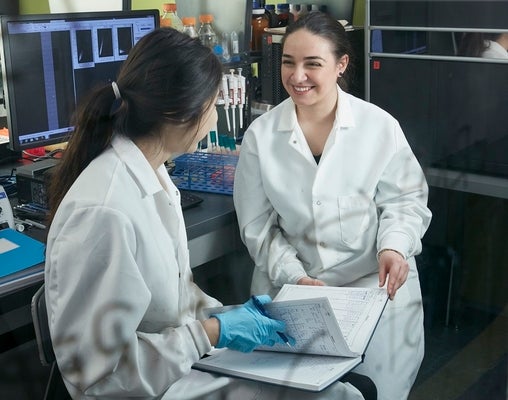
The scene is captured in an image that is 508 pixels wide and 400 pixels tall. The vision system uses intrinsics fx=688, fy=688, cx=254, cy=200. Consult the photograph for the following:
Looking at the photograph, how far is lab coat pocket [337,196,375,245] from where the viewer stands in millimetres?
1215

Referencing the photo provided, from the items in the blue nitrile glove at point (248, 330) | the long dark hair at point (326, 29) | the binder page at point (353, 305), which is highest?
the long dark hair at point (326, 29)

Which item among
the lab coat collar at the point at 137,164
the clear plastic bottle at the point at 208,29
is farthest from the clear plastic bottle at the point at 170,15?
the lab coat collar at the point at 137,164

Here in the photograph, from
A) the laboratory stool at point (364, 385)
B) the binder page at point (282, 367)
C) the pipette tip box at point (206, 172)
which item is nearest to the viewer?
the binder page at point (282, 367)

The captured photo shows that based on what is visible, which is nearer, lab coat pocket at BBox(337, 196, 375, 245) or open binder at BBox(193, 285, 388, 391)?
open binder at BBox(193, 285, 388, 391)

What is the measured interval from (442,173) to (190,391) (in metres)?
0.62

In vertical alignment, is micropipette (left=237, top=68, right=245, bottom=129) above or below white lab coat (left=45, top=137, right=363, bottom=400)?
above

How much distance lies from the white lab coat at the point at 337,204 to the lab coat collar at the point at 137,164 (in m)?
0.38

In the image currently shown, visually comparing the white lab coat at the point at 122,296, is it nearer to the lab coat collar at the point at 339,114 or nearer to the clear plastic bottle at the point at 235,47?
the lab coat collar at the point at 339,114

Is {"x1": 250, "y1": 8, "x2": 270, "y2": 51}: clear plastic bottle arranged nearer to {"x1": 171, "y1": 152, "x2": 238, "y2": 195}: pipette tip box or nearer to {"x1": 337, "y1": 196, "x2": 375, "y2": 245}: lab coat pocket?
{"x1": 171, "y1": 152, "x2": 238, "y2": 195}: pipette tip box

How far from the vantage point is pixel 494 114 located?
1.16 metres

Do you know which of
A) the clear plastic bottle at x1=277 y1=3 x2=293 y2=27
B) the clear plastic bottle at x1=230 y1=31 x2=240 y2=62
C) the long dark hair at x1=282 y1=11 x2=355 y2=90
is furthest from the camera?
the clear plastic bottle at x1=277 y1=3 x2=293 y2=27

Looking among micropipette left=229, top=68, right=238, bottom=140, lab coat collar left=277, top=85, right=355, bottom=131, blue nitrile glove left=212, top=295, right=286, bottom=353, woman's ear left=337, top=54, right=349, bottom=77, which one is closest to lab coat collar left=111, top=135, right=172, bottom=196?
blue nitrile glove left=212, top=295, right=286, bottom=353

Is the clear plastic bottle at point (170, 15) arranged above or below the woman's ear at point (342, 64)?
above

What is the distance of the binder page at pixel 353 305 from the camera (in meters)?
0.98
